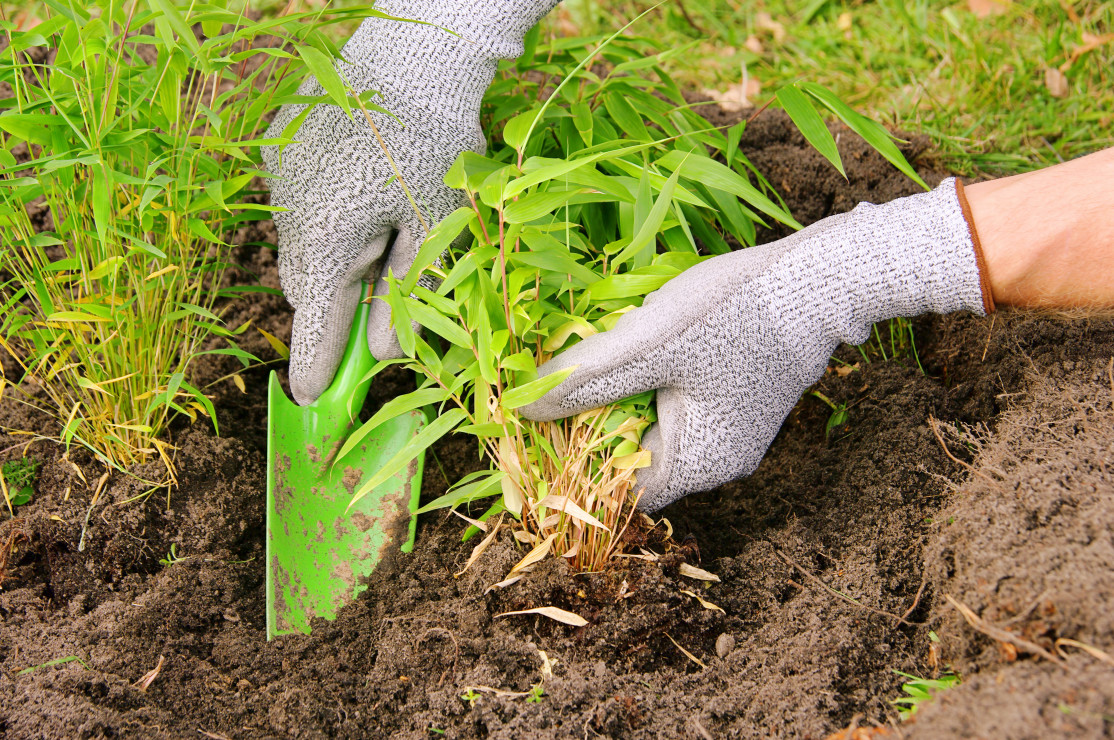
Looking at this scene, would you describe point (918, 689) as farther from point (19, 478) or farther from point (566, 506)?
point (19, 478)

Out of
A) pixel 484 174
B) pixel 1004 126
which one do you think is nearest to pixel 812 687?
pixel 484 174

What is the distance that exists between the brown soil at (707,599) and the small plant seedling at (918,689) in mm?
23

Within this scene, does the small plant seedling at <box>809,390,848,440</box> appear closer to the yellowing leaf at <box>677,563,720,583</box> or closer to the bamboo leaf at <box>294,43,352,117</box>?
the yellowing leaf at <box>677,563,720,583</box>

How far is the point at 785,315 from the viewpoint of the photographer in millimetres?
1188

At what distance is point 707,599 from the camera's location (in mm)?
1243

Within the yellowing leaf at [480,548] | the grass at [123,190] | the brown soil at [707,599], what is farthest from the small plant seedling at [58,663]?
the yellowing leaf at [480,548]

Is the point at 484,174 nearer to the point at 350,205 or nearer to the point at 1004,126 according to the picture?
the point at 350,205

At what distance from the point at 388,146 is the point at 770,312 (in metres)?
0.75

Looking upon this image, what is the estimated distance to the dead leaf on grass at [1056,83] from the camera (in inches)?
86.0

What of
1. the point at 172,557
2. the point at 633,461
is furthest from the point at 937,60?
the point at 172,557

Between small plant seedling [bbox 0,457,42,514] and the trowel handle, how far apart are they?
21.8 inches

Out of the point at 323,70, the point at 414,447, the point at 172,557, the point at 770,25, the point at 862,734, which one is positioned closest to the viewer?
the point at 862,734

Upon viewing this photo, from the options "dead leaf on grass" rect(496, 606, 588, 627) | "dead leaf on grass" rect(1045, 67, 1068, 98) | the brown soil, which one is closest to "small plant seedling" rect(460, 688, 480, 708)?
the brown soil

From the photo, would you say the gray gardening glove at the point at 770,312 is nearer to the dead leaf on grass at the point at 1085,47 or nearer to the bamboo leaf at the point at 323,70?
the bamboo leaf at the point at 323,70
